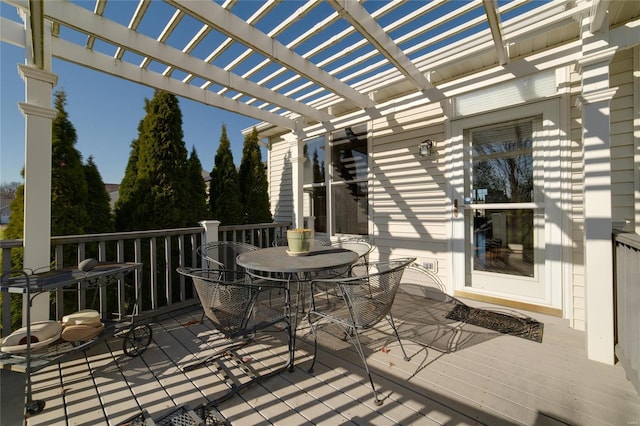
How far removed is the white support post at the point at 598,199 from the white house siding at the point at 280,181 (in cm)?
474

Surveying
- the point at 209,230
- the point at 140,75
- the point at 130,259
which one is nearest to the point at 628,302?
the point at 209,230

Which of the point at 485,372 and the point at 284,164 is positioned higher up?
the point at 284,164

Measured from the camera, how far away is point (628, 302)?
188 centimetres

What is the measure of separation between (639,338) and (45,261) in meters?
4.38

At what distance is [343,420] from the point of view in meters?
1.61

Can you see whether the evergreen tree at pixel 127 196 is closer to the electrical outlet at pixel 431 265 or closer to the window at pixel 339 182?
the window at pixel 339 182

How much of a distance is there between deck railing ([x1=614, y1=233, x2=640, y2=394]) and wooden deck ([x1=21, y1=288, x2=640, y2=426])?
0.67 feet

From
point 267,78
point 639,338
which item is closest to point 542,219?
point 639,338

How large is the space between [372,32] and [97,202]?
142 inches

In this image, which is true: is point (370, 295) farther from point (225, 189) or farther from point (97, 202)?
point (225, 189)

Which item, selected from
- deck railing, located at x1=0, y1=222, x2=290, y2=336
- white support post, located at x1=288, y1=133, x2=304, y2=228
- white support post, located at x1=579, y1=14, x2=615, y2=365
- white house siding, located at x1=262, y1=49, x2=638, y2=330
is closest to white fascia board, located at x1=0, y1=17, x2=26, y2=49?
deck railing, located at x1=0, y1=222, x2=290, y2=336

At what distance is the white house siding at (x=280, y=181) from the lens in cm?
610

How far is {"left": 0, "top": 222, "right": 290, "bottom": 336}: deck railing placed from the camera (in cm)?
256

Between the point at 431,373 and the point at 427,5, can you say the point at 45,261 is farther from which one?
the point at 427,5
